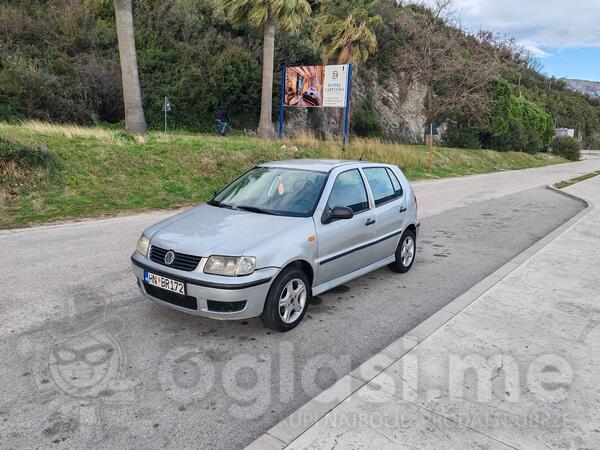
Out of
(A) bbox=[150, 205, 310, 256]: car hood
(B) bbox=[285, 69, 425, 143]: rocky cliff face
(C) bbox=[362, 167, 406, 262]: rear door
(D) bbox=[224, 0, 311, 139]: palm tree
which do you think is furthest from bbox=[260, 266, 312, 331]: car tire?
(B) bbox=[285, 69, 425, 143]: rocky cliff face

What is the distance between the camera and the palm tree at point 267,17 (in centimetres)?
2100

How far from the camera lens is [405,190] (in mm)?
6406

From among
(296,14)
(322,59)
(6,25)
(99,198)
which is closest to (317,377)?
(99,198)

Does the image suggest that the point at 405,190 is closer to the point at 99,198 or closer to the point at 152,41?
the point at 99,198

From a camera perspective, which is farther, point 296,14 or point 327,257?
point 296,14

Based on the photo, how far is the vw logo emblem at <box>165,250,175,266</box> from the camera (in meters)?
4.10

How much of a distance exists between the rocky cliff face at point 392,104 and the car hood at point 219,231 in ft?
92.1

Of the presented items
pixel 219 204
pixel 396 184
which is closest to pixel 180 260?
pixel 219 204

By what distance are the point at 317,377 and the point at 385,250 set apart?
102 inches

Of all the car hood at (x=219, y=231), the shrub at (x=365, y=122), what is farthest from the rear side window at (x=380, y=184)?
the shrub at (x=365, y=122)

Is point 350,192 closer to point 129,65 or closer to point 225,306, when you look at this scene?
point 225,306

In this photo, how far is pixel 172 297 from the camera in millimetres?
4109

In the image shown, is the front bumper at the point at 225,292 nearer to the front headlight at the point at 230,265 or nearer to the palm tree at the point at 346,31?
the front headlight at the point at 230,265

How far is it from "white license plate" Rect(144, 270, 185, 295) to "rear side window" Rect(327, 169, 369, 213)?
1.81 metres
